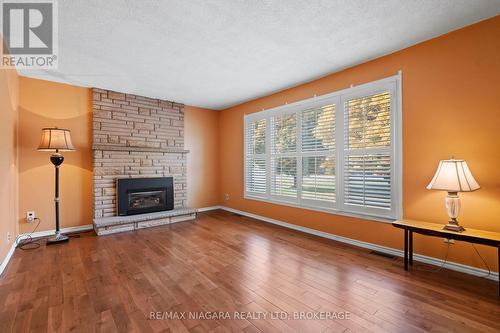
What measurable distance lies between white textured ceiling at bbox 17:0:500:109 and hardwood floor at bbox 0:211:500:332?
8.85 feet

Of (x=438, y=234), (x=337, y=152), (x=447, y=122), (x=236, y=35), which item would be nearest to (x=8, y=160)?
(x=236, y=35)

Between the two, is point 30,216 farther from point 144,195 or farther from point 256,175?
point 256,175

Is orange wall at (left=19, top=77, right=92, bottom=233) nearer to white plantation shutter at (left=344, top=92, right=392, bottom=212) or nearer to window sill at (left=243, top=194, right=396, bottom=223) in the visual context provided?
window sill at (left=243, top=194, right=396, bottom=223)

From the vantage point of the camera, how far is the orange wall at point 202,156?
5.75 m

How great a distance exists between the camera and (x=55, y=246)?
11.2 ft

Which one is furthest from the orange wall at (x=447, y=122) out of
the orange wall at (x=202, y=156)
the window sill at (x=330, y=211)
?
the orange wall at (x=202, y=156)

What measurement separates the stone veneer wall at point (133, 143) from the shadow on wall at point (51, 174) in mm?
212

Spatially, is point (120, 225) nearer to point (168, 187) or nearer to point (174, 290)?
point (168, 187)

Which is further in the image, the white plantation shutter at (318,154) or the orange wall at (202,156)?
the orange wall at (202,156)

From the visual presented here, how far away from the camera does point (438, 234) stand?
2.35 meters

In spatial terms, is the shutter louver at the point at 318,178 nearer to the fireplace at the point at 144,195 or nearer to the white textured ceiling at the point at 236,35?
the white textured ceiling at the point at 236,35

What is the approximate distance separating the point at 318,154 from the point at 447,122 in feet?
5.60

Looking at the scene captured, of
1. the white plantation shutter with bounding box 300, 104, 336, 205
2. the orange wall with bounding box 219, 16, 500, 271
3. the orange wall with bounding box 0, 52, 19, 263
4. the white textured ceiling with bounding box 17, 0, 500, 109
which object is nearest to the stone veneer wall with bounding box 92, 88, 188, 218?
the white textured ceiling with bounding box 17, 0, 500, 109

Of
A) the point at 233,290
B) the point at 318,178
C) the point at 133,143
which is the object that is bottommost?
the point at 233,290
